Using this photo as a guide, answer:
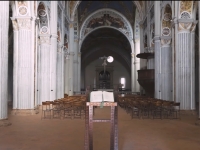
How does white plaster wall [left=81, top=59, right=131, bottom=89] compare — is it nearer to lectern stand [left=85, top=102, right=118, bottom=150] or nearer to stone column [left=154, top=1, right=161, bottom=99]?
stone column [left=154, top=1, right=161, bottom=99]

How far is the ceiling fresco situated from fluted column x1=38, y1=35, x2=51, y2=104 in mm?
15695

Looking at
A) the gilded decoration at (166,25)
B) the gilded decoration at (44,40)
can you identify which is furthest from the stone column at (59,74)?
the gilded decoration at (166,25)

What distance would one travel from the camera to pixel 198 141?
633cm

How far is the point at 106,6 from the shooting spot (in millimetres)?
31750

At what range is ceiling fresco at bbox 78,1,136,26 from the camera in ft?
100

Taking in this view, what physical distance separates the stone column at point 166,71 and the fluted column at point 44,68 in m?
7.44

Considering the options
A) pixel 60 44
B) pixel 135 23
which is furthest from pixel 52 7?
pixel 135 23

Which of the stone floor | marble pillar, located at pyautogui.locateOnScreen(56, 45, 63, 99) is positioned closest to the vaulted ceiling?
marble pillar, located at pyautogui.locateOnScreen(56, 45, 63, 99)

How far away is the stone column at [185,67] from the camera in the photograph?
12.1 m

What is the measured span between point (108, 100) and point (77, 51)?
26.4 meters

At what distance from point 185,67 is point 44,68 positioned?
8.50 meters

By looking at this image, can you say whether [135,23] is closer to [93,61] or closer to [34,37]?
[93,61]

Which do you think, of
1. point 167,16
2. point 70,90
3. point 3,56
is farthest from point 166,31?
point 70,90

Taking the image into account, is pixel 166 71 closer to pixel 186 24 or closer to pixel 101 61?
pixel 186 24
